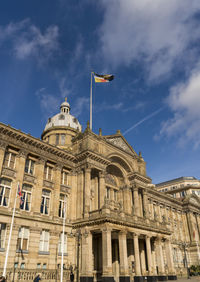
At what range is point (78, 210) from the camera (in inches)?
1323

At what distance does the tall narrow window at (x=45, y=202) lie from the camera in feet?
102

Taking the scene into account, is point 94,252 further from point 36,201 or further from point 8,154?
point 8,154

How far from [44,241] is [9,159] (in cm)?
1090

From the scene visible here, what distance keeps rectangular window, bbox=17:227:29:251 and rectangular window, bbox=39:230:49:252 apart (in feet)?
6.55

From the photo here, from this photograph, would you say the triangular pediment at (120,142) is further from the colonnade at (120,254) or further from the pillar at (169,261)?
the pillar at (169,261)

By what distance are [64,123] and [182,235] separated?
40.6m

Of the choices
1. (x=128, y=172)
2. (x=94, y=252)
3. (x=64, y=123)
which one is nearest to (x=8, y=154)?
(x=94, y=252)

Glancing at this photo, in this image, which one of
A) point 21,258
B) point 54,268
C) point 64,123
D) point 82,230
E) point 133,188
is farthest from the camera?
point 64,123

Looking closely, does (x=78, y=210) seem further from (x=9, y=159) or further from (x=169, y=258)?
(x=169, y=258)

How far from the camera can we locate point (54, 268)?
28812mm

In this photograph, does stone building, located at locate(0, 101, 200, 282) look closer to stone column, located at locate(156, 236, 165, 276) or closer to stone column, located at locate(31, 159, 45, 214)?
stone column, located at locate(31, 159, 45, 214)

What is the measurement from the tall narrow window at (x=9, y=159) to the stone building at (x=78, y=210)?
0.42 feet

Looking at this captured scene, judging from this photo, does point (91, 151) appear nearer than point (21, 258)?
No

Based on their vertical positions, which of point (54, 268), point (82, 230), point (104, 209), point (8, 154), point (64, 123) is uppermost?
point (64, 123)
